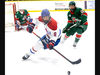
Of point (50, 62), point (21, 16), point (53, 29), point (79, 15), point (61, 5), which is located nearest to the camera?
point (53, 29)

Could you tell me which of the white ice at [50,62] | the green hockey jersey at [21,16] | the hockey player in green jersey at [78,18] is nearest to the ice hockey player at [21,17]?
the green hockey jersey at [21,16]

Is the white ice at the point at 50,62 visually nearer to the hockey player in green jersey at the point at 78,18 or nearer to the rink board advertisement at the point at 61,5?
the hockey player in green jersey at the point at 78,18

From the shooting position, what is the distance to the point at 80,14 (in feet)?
7.79

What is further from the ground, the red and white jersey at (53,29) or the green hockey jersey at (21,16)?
the green hockey jersey at (21,16)

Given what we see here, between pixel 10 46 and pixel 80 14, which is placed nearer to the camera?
pixel 80 14

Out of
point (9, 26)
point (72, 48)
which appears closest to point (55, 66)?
point (72, 48)

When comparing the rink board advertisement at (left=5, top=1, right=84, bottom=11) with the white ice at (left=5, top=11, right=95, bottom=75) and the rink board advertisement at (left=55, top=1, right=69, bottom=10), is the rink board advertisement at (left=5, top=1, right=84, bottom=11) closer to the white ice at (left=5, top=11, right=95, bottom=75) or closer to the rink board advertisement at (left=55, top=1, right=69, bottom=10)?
the rink board advertisement at (left=55, top=1, right=69, bottom=10)

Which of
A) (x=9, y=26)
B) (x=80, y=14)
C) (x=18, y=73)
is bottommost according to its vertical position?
(x=18, y=73)

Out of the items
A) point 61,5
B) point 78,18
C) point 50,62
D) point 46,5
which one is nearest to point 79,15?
point 78,18

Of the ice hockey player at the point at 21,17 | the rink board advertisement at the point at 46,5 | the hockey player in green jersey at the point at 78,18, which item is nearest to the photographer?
the hockey player in green jersey at the point at 78,18

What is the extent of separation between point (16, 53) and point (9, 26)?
238cm

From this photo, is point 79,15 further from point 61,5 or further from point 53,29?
point 61,5

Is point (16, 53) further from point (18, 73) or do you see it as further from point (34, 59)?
point (18, 73)

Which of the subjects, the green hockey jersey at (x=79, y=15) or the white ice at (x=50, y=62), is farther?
the green hockey jersey at (x=79, y=15)
